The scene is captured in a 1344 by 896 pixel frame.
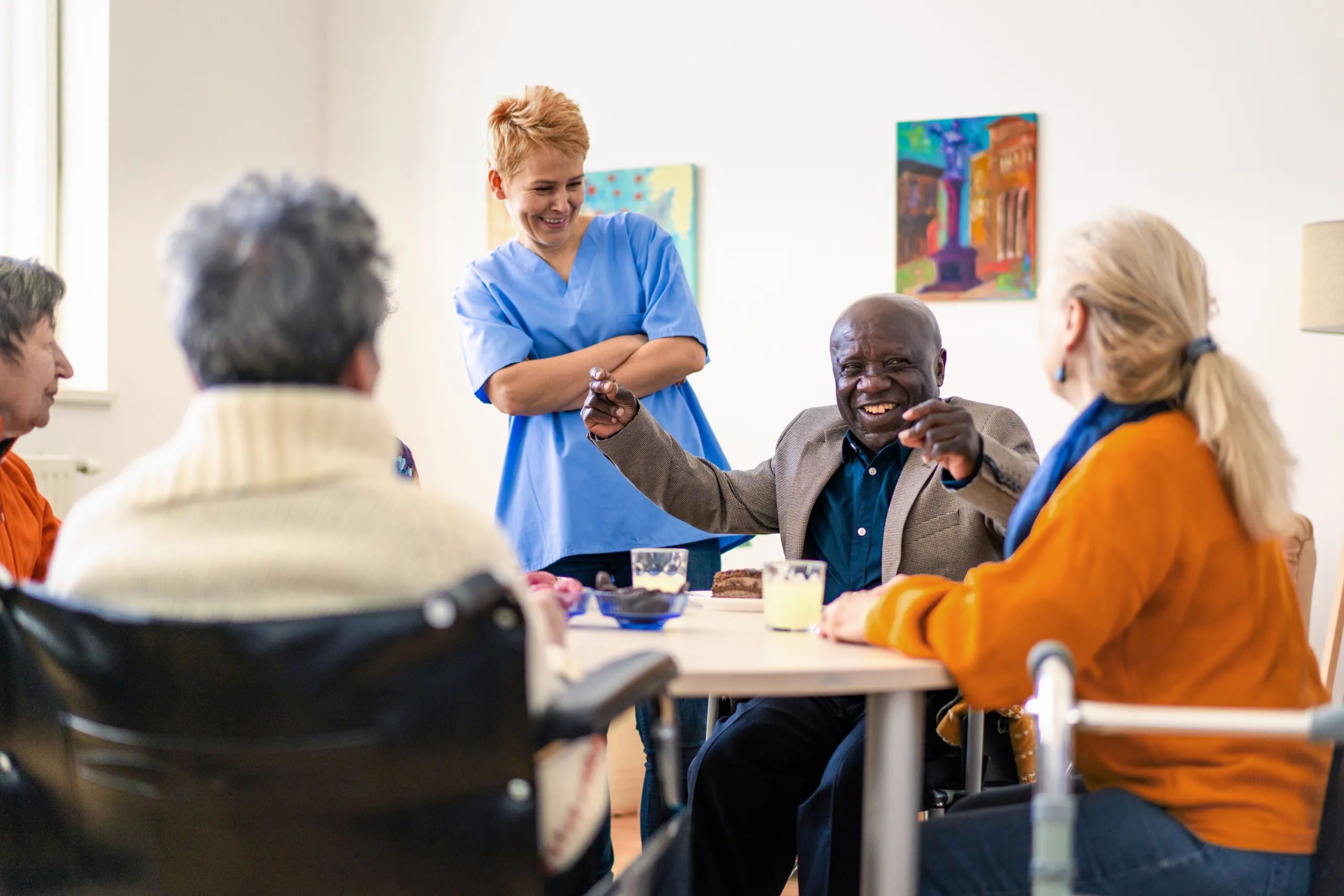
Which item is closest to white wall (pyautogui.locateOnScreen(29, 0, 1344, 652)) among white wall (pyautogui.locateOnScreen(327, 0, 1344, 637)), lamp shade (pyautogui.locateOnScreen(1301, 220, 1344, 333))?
white wall (pyautogui.locateOnScreen(327, 0, 1344, 637))

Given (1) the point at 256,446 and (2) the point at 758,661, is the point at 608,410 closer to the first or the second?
(2) the point at 758,661

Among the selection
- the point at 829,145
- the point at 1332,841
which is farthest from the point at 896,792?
the point at 829,145

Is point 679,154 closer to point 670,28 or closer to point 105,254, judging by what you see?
point 670,28

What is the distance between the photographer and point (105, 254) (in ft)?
14.2

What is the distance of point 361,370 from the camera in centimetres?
103

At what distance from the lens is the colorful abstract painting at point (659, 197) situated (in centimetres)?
475

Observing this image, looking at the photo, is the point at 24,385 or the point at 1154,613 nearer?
the point at 1154,613

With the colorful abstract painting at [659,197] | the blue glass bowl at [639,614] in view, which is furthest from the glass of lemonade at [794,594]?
the colorful abstract painting at [659,197]

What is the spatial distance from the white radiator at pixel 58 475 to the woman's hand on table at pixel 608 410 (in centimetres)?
233

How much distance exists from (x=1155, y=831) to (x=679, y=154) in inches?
150

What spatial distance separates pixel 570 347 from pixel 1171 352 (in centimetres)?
150

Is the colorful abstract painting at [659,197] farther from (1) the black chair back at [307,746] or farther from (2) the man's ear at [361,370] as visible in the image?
(1) the black chair back at [307,746]

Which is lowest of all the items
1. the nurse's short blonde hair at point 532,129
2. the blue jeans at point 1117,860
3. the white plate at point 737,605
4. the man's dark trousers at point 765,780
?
the man's dark trousers at point 765,780

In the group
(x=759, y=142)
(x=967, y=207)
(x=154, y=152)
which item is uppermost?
(x=759, y=142)
